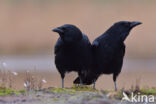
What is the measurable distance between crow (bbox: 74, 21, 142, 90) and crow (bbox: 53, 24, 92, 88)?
0.55ft

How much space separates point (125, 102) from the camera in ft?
28.8

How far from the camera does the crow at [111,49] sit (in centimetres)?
1084

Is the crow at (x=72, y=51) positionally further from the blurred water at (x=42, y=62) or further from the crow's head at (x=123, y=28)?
the blurred water at (x=42, y=62)

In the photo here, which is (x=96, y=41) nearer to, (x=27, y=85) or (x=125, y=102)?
(x=27, y=85)

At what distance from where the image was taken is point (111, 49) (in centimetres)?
1084

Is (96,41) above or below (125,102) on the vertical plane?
above

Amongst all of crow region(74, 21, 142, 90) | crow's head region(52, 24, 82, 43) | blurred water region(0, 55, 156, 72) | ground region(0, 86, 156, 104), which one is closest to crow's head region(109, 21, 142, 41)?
crow region(74, 21, 142, 90)

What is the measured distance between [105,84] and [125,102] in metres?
9.18

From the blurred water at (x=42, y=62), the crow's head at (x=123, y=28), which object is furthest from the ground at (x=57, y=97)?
the blurred water at (x=42, y=62)

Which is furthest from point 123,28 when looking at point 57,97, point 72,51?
point 57,97

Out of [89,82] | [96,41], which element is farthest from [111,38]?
[89,82]

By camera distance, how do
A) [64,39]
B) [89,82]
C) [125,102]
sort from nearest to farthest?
1. [125,102]
2. [64,39]
3. [89,82]

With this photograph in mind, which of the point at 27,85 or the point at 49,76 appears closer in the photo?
the point at 27,85

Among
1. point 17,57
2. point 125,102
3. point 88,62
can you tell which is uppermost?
point 17,57
